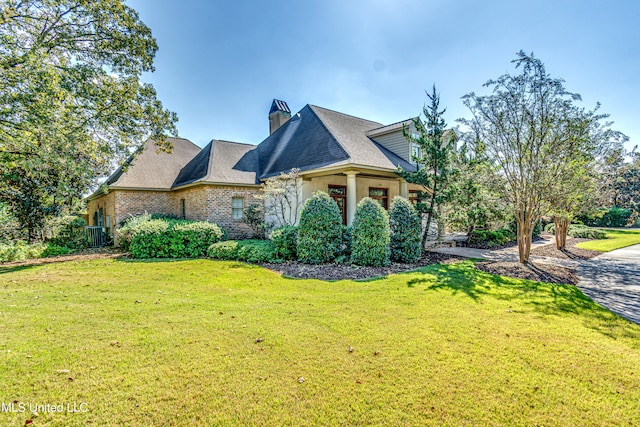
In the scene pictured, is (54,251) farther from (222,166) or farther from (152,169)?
(222,166)

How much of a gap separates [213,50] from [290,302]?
474 inches

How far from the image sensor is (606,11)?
784cm

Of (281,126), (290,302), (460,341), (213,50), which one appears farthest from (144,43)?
(460,341)

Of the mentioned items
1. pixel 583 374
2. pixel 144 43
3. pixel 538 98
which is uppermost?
pixel 144 43

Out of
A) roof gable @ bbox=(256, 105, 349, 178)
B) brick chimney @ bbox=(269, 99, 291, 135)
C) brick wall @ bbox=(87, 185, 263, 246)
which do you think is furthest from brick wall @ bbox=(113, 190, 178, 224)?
brick chimney @ bbox=(269, 99, 291, 135)

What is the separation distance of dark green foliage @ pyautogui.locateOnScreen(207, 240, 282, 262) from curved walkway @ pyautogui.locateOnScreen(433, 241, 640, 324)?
7098mm

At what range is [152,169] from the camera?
16578mm

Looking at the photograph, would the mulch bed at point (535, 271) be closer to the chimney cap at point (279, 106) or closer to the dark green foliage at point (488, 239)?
the dark green foliage at point (488, 239)

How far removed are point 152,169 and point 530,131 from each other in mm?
17793

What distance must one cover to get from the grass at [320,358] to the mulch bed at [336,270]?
1.67 m

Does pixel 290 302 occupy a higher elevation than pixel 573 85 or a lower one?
lower

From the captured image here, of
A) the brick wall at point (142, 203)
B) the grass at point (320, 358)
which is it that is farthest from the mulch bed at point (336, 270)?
the brick wall at point (142, 203)

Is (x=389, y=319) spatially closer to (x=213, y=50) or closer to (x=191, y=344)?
(x=191, y=344)

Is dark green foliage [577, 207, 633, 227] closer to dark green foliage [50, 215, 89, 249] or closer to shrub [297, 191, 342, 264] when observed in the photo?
shrub [297, 191, 342, 264]
